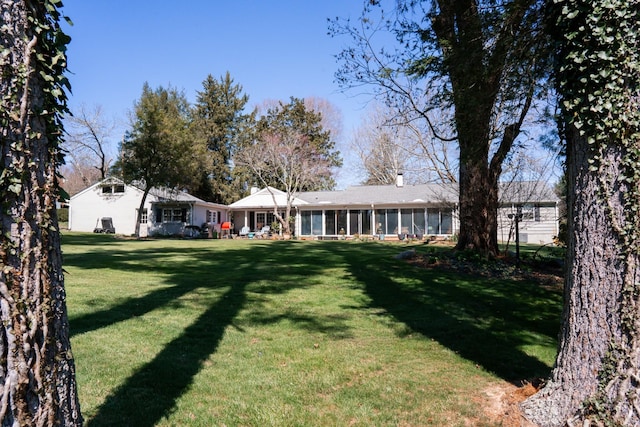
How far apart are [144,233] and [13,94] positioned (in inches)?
1256

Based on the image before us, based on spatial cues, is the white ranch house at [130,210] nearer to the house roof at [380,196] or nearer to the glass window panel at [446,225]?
the house roof at [380,196]

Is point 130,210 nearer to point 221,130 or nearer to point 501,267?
point 221,130

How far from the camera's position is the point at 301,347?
15.7ft

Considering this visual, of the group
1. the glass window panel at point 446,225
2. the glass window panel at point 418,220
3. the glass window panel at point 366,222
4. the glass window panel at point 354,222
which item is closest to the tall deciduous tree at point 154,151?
the glass window panel at point 354,222

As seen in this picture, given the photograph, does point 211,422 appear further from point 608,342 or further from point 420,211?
point 420,211

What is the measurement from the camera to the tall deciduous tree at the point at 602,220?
101 inches

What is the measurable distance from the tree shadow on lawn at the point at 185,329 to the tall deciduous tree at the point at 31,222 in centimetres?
138

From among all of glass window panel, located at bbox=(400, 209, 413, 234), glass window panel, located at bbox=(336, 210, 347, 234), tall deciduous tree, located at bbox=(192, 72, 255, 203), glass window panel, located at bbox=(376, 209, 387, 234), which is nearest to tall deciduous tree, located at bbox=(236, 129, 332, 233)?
glass window panel, located at bbox=(336, 210, 347, 234)

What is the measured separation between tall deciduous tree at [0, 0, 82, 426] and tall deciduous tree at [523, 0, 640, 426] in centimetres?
312

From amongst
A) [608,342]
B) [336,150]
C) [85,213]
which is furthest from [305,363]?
[336,150]

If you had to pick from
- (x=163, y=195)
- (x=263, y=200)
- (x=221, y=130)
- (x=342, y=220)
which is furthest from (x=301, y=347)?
(x=221, y=130)

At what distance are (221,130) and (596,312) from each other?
4420 cm

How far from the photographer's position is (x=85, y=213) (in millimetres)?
31781

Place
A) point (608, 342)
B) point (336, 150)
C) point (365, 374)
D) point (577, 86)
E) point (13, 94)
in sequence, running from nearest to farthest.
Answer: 1. point (13, 94)
2. point (608, 342)
3. point (577, 86)
4. point (365, 374)
5. point (336, 150)
